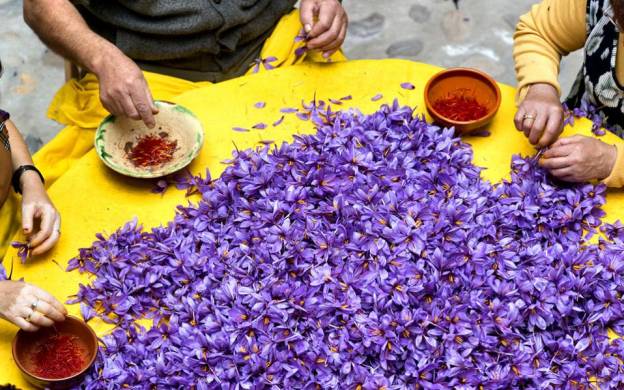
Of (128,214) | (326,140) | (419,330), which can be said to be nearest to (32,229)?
(128,214)

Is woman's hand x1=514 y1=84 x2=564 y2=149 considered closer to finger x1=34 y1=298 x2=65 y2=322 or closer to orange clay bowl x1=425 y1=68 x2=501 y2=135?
orange clay bowl x1=425 y1=68 x2=501 y2=135

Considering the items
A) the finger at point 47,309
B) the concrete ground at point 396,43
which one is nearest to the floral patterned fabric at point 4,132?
the finger at point 47,309

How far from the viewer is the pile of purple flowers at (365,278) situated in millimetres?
1743

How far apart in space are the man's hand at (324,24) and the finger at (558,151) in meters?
0.74

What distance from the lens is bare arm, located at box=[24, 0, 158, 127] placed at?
2.12 m

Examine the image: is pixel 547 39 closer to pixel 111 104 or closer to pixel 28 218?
pixel 111 104

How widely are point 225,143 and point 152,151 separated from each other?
0.70 feet

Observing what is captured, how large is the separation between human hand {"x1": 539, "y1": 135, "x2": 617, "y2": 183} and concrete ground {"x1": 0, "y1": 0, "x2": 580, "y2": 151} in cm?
200

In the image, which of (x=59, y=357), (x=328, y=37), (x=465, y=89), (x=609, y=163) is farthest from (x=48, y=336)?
(x=609, y=163)

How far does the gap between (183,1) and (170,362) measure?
1193 mm

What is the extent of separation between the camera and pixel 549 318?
5.87 feet

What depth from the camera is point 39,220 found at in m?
2.04

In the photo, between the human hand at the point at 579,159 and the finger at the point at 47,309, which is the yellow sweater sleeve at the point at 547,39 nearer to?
the human hand at the point at 579,159

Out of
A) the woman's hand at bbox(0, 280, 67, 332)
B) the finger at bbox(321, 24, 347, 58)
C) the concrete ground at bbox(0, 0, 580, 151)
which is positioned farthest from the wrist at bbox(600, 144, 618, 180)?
the concrete ground at bbox(0, 0, 580, 151)
